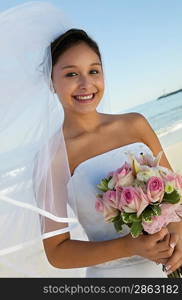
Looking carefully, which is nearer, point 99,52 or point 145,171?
point 145,171

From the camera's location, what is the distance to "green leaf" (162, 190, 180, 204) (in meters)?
2.04

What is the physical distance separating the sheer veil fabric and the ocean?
13.8m

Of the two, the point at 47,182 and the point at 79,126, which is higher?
the point at 79,126

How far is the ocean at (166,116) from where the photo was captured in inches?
724

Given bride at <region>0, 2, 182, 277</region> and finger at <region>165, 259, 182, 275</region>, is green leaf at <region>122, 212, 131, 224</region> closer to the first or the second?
bride at <region>0, 2, 182, 277</region>

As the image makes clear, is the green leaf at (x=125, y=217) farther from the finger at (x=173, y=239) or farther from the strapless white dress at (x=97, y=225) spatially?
the strapless white dress at (x=97, y=225)

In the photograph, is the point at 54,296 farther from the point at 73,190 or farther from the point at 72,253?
the point at 73,190

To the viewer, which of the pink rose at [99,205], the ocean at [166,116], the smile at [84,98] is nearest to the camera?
the pink rose at [99,205]

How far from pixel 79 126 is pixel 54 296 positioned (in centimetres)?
90

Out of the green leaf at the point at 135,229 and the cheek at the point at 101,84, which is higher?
the cheek at the point at 101,84

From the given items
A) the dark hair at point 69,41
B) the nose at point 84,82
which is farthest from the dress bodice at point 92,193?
the dark hair at point 69,41

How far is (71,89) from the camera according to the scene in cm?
234

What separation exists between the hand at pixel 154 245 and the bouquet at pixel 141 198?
0.12ft

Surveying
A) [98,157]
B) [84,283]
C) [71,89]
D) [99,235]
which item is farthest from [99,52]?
[84,283]
